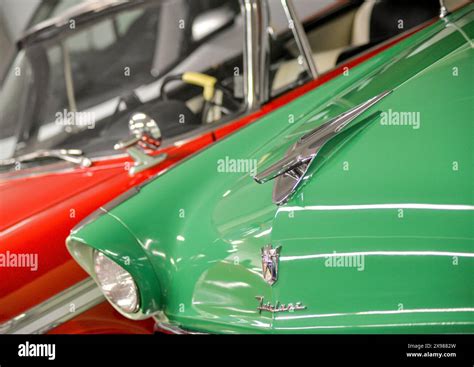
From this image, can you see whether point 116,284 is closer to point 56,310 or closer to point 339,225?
point 56,310

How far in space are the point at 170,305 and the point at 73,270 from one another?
1.31ft

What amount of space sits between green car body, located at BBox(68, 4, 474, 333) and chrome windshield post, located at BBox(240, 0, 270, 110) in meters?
0.43

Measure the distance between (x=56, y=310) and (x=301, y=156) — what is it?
745 mm

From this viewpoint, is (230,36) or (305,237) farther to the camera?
(230,36)

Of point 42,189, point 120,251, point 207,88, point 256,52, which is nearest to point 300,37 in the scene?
point 256,52

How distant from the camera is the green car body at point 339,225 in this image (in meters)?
1.38

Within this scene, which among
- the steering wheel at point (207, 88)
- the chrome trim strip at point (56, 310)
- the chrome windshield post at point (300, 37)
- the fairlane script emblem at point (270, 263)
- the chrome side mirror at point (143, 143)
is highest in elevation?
the chrome windshield post at point (300, 37)

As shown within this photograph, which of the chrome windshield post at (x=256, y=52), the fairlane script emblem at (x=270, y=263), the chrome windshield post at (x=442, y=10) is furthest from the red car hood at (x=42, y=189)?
the chrome windshield post at (x=442, y=10)

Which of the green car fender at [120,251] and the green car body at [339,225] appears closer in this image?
the green car body at [339,225]

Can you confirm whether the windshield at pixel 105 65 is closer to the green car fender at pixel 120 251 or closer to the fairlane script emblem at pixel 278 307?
the green car fender at pixel 120 251

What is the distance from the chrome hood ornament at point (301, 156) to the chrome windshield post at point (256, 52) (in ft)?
2.05
